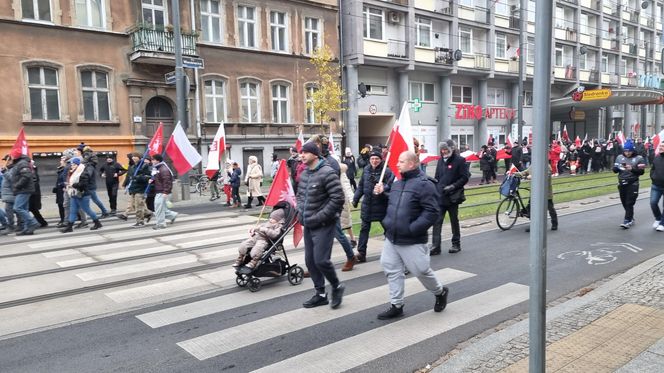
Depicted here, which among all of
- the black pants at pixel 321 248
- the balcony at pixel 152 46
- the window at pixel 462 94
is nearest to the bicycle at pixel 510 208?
the black pants at pixel 321 248

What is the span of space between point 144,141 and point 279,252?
17701 millimetres

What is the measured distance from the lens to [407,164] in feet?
17.1

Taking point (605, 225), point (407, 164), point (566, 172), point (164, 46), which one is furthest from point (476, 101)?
point (407, 164)

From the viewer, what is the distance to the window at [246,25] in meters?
26.0

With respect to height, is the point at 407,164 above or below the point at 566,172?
above

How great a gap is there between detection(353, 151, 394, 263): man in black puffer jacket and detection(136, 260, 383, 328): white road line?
85 cm

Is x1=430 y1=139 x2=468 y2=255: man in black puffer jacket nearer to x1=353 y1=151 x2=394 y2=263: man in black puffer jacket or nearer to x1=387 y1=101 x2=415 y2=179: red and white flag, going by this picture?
x1=353 y1=151 x2=394 y2=263: man in black puffer jacket

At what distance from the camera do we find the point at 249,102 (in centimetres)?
2644

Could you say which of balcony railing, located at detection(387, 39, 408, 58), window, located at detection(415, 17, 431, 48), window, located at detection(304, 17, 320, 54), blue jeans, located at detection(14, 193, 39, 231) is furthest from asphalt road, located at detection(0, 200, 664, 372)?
window, located at detection(415, 17, 431, 48)

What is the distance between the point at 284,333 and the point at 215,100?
21664mm

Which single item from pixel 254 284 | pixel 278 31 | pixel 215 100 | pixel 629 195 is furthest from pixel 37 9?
pixel 629 195

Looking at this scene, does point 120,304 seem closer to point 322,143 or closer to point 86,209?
point 322,143

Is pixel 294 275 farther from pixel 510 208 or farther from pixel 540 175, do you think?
pixel 510 208

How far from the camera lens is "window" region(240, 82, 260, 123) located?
1030 inches
